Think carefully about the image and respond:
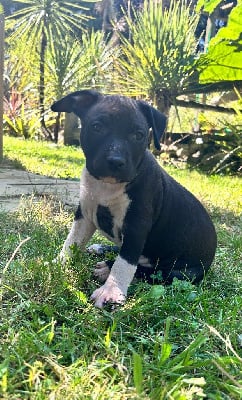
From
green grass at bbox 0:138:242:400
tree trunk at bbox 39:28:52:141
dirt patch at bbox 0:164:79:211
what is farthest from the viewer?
tree trunk at bbox 39:28:52:141

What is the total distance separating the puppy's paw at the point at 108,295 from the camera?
8.14ft

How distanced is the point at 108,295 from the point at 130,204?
57cm

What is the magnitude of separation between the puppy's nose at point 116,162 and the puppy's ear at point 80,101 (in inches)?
18.9

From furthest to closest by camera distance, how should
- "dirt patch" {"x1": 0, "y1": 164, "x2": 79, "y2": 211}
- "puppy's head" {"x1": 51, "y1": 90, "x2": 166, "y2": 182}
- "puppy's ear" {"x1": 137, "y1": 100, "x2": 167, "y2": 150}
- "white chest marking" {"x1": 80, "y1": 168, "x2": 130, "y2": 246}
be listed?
"dirt patch" {"x1": 0, "y1": 164, "x2": 79, "y2": 211} → "puppy's ear" {"x1": 137, "y1": 100, "x2": 167, "y2": 150} → "white chest marking" {"x1": 80, "y1": 168, "x2": 130, "y2": 246} → "puppy's head" {"x1": 51, "y1": 90, "x2": 166, "y2": 182}

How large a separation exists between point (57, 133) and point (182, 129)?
16.8 ft

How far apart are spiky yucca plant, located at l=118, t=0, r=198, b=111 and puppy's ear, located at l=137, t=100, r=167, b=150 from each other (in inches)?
A: 331

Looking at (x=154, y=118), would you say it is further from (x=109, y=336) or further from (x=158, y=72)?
(x=158, y=72)

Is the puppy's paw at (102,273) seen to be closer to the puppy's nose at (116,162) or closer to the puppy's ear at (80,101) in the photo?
the puppy's nose at (116,162)

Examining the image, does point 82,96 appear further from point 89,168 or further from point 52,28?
point 52,28

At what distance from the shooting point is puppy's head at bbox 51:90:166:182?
8.54ft

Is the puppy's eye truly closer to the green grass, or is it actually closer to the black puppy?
the black puppy

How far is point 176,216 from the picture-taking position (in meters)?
3.14

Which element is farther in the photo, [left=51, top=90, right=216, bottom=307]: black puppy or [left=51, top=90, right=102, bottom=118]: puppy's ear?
[left=51, top=90, right=102, bottom=118]: puppy's ear

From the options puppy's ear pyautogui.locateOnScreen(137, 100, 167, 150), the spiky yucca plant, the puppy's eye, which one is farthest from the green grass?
the spiky yucca plant
